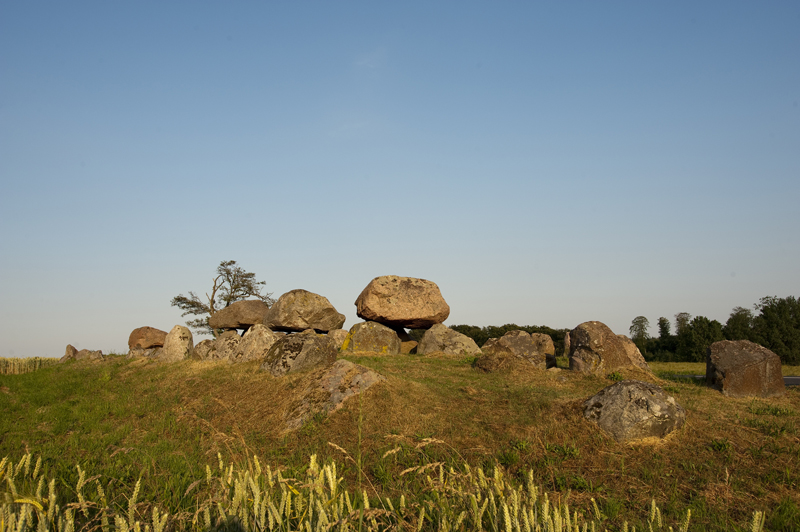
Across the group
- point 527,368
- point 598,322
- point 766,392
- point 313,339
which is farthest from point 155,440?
point 766,392

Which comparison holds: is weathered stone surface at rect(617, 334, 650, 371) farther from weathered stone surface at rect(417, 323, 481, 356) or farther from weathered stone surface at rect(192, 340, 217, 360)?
weathered stone surface at rect(192, 340, 217, 360)

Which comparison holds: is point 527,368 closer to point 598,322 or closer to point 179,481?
point 598,322

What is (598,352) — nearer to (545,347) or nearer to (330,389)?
(545,347)

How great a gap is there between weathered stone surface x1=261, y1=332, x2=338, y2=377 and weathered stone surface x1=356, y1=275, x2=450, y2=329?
776 centimetres

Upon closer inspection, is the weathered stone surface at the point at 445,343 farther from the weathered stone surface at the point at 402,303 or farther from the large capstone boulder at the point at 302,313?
the large capstone boulder at the point at 302,313

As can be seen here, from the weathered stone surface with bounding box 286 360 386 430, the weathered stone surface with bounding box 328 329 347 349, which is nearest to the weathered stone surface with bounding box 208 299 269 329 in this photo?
the weathered stone surface with bounding box 328 329 347 349

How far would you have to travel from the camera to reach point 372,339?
831 inches

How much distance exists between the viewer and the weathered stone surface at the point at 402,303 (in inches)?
878

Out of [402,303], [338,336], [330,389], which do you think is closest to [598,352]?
[330,389]

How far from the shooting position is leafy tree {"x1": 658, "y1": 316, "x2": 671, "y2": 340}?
115ft

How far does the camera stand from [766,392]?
12.6 metres

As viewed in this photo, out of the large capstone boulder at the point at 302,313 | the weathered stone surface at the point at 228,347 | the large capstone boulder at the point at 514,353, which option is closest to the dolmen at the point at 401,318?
the large capstone boulder at the point at 302,313

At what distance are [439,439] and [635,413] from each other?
4396 mm

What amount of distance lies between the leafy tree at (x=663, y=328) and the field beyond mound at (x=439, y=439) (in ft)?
74.2
